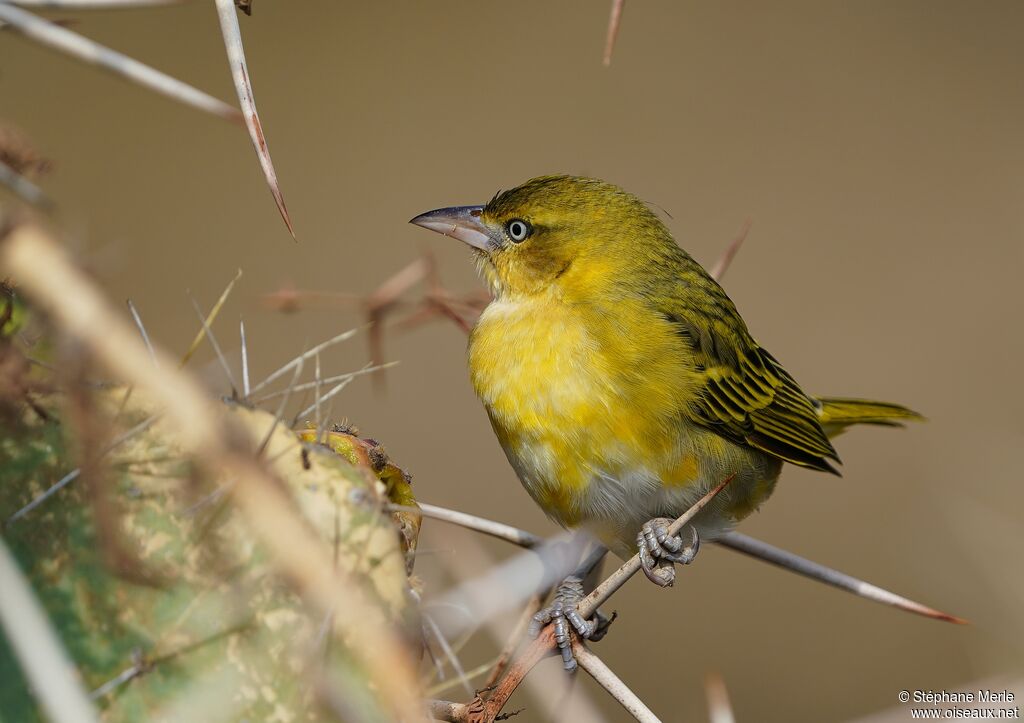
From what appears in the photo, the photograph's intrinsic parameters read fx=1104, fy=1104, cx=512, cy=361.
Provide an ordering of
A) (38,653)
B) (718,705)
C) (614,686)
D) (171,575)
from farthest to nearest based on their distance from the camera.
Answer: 1. (718,705)
2. (614,686)
3. (171,575)
4. (38,653)

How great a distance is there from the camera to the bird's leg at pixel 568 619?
274 cm

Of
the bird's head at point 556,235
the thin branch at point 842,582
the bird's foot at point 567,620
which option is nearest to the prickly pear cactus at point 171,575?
the bird's foot at point 567,620

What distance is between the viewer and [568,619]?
2.81 meters

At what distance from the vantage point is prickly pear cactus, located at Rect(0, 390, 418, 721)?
73.0 inches

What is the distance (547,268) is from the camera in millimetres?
4117

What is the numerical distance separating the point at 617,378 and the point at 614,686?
1343mm

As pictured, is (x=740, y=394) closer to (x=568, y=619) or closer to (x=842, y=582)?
(x=842, y=582)

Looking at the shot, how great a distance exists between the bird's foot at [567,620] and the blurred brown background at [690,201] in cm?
319

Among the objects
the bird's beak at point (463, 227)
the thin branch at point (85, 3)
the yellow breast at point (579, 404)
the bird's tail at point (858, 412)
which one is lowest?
the bird's tail at point (858, 412)

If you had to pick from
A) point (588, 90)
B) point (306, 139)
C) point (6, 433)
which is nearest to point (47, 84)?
point (306, 139)

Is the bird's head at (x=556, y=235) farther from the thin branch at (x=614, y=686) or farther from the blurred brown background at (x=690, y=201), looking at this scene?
the blurred brown background at (x=690, y=201)

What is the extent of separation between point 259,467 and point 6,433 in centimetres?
49

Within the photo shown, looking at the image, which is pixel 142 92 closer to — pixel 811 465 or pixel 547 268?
pixel 547 268

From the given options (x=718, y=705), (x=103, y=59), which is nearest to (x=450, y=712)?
(x=718, y=705)
